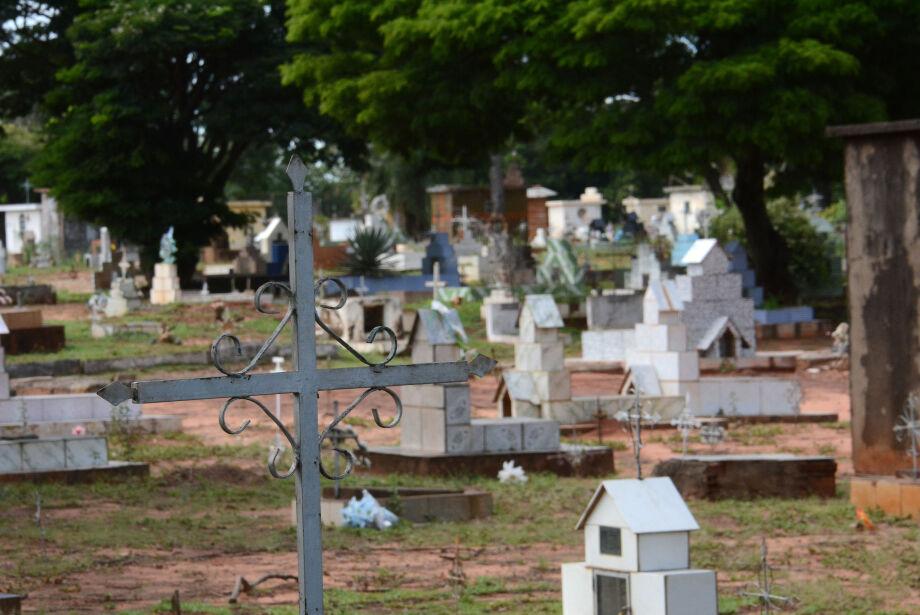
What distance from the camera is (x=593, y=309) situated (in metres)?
28.5

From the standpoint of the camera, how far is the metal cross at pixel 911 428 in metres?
13.0

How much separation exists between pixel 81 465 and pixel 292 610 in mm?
5884

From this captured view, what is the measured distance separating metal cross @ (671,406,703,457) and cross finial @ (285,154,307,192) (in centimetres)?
1135

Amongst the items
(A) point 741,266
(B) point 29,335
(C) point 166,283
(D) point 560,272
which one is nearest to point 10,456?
(B) point 29,335

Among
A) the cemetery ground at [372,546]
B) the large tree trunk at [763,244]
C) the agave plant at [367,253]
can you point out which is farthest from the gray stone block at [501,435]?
the agave plant at [367,253]

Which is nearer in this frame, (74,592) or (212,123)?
(74,592)

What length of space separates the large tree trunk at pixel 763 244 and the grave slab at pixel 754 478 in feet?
58.5

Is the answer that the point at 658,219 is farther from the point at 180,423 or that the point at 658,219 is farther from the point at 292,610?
the point at 292,610

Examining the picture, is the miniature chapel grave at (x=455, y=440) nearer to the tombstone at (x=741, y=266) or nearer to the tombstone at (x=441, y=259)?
the tombstone at (x=741, y=266)

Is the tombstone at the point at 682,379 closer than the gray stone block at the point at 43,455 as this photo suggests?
No

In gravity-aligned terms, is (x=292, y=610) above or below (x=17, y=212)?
below

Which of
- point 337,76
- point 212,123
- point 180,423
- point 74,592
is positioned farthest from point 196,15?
point 74,592

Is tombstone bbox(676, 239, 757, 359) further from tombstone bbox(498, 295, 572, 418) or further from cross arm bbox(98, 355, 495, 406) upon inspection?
cross arm bbox(98, 355, 495, 406)

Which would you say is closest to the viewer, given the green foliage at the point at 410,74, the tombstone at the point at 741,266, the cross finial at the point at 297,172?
the cross finial at the point at 297,172
